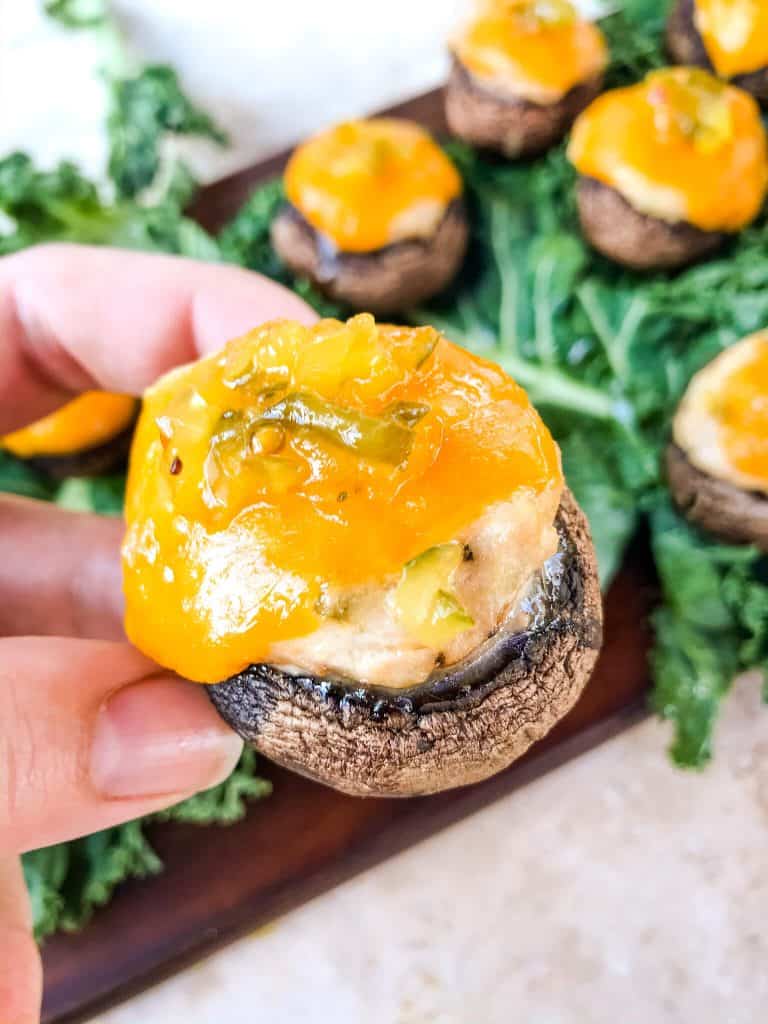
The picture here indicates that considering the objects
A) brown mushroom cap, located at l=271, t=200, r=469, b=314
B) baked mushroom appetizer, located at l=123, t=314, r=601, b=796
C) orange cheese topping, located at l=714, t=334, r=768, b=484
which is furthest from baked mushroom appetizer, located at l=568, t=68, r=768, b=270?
baked mushroom appetizer, located at l=123, t=314, r=601, b=796

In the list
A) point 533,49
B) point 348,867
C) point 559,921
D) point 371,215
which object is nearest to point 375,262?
point 371,215

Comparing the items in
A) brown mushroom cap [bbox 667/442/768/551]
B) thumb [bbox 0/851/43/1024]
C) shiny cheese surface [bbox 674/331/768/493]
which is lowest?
thumb [bbox 0/851/43/1024]

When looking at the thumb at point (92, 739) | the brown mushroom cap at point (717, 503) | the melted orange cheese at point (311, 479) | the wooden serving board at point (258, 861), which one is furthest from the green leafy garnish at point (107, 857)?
the brown mushroom cap at point (717, 503)

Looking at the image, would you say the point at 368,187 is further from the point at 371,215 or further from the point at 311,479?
the point at 311,479

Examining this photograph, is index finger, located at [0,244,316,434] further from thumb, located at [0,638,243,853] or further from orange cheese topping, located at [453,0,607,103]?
orange cheese topping, located at [453,0,607,103]

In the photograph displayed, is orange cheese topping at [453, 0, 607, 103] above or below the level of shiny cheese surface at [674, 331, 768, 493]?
above

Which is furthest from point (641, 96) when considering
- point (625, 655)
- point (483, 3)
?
point (625, 655)

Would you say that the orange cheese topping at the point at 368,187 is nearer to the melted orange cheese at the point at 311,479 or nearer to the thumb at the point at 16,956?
the melted orange cheese at the point at 311,479
